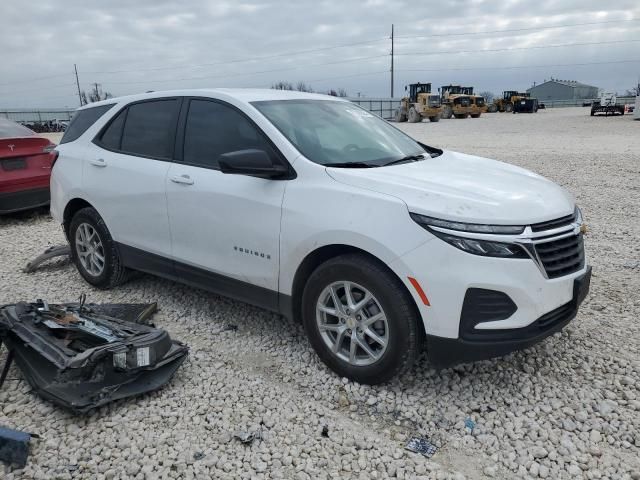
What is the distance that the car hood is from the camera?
2746 mm

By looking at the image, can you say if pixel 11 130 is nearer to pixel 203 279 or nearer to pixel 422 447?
pixel 203 279

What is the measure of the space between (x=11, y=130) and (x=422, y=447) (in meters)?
7.89

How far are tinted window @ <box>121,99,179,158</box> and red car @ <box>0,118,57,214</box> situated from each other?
141 inches

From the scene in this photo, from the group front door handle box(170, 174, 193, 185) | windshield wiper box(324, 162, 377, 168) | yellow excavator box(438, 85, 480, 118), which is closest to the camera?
windshield wiper box(324, 162, 377, 168)

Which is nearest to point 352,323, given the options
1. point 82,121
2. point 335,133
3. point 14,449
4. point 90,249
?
point 335,133

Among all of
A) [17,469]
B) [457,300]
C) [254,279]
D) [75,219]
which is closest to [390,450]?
[457,300]

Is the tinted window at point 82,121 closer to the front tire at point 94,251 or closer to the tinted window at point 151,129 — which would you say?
the tinted window at point 151,129

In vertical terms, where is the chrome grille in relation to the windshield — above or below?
below

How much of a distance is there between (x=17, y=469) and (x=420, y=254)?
7.51 ft

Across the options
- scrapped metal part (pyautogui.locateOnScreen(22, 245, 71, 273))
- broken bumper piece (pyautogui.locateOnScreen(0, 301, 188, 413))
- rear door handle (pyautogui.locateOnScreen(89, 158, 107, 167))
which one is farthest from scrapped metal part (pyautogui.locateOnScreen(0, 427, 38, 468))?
scrapped metal part (pyautogui.locateOnScreen(22, 245, 71, 273))

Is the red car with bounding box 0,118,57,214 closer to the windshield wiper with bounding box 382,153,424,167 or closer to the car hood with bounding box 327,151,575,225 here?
the windshield wiper with bounding box 382,153,424,167

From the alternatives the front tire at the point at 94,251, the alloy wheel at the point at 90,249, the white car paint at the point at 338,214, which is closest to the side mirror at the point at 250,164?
the white car paint at the point at 338,214

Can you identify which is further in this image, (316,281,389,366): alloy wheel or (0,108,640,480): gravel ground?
(316,281,389,366): alloy wheel

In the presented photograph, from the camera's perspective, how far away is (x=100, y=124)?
15.5 feet
